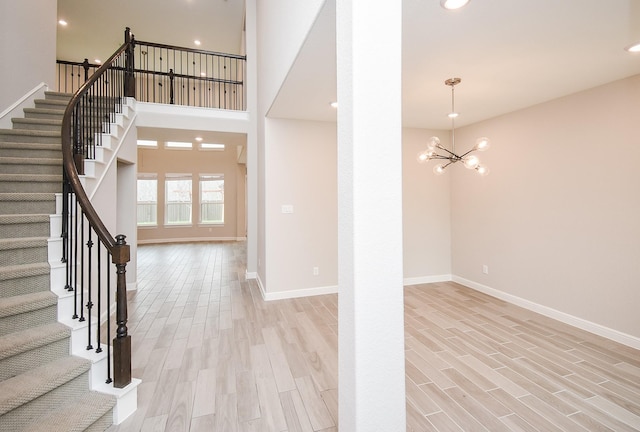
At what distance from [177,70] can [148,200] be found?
14.4 feet

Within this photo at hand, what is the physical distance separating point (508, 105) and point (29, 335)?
5157 millimetres

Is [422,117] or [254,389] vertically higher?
→ [422,117]

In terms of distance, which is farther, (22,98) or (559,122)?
(22,98)

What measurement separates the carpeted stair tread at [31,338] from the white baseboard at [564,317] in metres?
4.83

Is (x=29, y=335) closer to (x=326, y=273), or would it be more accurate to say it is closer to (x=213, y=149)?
(x=326, y=273)

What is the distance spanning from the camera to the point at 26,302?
200cm

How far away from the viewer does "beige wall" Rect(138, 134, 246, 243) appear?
32.7 feet

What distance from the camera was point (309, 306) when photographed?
13.1 ft

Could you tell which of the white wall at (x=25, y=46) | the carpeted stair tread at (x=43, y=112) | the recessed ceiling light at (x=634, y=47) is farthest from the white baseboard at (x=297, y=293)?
the white wall at (x=25, y=46)

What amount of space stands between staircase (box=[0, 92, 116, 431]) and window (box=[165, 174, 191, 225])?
7.33m

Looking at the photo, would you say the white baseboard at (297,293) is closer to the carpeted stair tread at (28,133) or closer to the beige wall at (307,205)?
the beige wall at (307,205)

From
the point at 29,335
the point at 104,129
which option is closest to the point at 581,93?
the point at 29,335

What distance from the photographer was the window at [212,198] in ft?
34.6

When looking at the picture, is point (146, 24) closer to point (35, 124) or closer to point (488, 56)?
point (35, 124)
